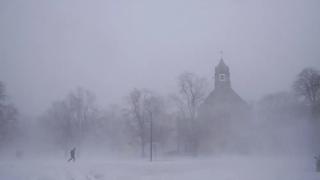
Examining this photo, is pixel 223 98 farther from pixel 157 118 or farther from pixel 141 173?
pixel 141 173

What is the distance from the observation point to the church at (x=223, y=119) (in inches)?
1596

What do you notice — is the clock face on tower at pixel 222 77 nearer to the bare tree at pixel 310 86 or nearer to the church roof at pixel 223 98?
the church roof at pixel 223 98

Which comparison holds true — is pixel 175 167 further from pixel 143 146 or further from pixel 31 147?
pixel 31 147

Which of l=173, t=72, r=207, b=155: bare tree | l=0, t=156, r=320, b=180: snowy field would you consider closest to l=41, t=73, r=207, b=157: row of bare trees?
l=173, t=72, r=207, b=155: bare tree

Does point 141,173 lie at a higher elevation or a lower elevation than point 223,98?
lower

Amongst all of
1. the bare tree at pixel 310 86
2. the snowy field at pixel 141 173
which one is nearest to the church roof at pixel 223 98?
the bare tree at pixel 310 86

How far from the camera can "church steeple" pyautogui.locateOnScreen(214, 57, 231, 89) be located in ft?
166

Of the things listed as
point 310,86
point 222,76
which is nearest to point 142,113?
point 222,76

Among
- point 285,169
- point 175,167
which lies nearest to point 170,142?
point 175,167

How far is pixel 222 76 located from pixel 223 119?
9741 mm

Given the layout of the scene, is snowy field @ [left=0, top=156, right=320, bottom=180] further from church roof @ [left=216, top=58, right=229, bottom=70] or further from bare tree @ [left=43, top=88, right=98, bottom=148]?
church roof @ [left=216, top=58, right=229, bottom=70]

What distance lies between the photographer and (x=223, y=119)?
4306cm

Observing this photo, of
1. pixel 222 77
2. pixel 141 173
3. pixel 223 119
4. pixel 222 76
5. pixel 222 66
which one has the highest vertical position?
pixel 222 66

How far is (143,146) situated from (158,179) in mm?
23024
